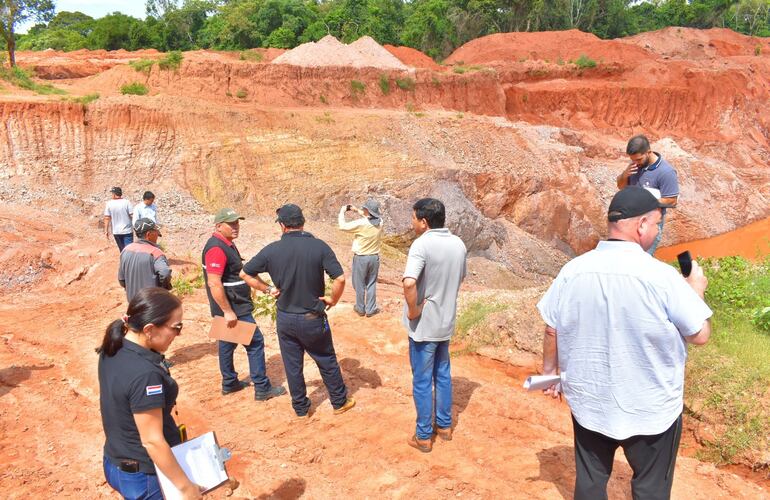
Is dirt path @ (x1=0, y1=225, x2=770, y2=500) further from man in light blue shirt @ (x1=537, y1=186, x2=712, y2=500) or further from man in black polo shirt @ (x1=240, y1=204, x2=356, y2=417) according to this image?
man in light blue shirt @ (x1=537, y1=186, x2=712, y2=500)

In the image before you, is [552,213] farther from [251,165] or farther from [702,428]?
[702,428]

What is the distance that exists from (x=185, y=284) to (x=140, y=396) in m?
7.74

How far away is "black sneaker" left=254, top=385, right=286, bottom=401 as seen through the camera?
17.9ft

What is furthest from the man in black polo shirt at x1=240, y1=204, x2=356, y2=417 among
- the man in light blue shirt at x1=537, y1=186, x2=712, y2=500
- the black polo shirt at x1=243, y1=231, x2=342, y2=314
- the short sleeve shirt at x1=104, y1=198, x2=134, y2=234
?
the short sleeve shirt at x1=104, y1=198, x2=134, y2=234

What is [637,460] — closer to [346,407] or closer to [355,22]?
[346,407]

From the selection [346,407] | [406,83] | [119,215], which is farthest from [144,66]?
[346,407]

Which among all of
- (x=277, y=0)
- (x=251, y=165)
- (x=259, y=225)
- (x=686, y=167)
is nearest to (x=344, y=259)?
(x=259, y=225)

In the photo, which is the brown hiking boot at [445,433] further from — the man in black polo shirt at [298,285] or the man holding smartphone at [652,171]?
the man holding smartphone at [652,171]

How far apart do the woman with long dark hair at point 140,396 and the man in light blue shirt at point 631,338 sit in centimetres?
197

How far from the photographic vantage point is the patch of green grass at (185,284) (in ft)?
30.9

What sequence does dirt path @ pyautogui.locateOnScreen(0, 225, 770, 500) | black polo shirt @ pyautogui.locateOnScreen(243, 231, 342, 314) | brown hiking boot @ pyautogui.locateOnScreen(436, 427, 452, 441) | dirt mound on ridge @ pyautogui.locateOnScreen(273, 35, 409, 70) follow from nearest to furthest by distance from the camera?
dirt path @ pyautogui.locateOnScreen(0, 225, 770, 500), brown hiking boot @ pyautogui.locateOnScreen(436, 427, 452, 441), black polo shirt @ pyautogui.locateOnScreen(243, 231, 342, 314), dirt mound on ridge @ pyautogui.locateOnScreen(273, 35, 409, 70)

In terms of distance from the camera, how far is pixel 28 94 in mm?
Answer: 16281

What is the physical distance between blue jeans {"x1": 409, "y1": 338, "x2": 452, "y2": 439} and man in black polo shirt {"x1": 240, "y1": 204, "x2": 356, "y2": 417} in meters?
0.93

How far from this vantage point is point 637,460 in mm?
2627
